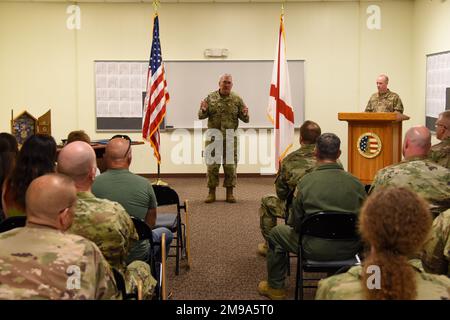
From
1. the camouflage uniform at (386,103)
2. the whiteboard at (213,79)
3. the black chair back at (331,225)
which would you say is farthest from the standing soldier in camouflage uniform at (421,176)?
the whiteboard at (213,79)

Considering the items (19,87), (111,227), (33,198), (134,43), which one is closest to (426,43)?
(134,43)

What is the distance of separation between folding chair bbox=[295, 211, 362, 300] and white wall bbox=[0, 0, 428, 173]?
691cm

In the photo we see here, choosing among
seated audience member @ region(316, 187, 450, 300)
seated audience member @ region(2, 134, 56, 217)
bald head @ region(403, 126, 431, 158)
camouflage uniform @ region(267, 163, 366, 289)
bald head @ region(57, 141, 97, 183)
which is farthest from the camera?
bald head @ region(403, 126, 431, 158)

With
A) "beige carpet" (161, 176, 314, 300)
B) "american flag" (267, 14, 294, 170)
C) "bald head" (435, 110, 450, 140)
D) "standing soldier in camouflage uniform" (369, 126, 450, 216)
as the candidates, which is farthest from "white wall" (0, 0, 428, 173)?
"standing soldier in camouflage uniform" (369, 126, 450, 216)

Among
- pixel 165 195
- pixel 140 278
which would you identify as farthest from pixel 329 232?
pixel 165 195

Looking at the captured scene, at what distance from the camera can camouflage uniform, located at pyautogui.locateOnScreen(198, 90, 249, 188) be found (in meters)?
7.96

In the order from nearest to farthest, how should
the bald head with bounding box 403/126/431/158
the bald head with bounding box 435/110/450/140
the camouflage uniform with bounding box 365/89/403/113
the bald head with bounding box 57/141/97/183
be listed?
the bald head with bounding box 57/141/97/183, the bald head with bounding box 403/126/431/158, the bald head with bounding box 435/110/450/140, the camouflage uniform with bounding box 365/89/403/113

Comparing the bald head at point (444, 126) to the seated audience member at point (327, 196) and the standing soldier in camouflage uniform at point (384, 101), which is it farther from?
the standing soldier in camouflage uniform at point (384, 101)

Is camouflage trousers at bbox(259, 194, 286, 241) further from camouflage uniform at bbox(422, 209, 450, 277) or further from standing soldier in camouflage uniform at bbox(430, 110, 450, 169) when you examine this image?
camouflage uniform at bbox(422, 209, 450, 277)

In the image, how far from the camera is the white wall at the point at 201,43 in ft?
32.6

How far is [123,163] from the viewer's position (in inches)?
144

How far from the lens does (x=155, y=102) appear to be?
7.39 m

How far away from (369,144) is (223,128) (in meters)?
2.23

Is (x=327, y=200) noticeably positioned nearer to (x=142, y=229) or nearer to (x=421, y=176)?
(x=421, y=176)
